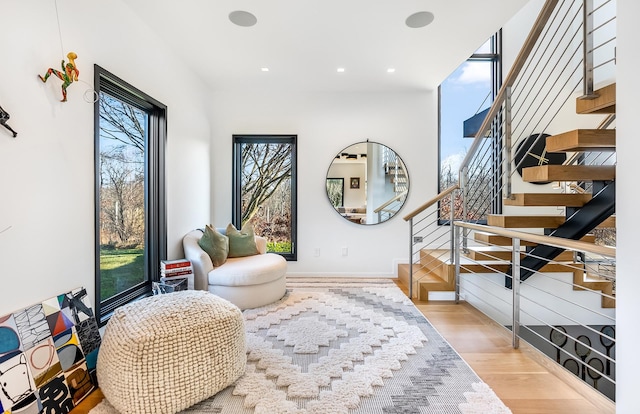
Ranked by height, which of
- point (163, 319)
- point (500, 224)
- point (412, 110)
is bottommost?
point (163, 319)

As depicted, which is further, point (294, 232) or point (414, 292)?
point (294, 232)

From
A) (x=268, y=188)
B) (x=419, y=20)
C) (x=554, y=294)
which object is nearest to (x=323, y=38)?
(x=419, y=20)

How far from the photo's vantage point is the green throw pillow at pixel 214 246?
3.11 meters

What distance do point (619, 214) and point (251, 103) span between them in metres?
3.95

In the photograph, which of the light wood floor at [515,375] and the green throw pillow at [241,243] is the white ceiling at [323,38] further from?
the light wood floor at [515,375]

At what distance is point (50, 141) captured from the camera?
66.6 inches

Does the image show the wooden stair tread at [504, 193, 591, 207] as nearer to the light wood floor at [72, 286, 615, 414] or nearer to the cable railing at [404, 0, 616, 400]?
the cable railing at [404, 0, 616, 400]

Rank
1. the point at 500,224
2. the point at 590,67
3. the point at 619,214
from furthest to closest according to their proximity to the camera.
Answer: the point at 500,224
the point at 590,67
the point at 619,214

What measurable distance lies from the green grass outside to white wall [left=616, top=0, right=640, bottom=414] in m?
3.02

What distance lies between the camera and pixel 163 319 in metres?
1.62

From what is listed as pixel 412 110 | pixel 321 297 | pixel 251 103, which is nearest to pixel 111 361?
pixel 321 297

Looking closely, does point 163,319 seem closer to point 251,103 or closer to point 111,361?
point 111,361

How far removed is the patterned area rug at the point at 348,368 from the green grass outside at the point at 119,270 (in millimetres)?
965

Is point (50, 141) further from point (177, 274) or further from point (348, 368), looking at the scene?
point (348, 368)
